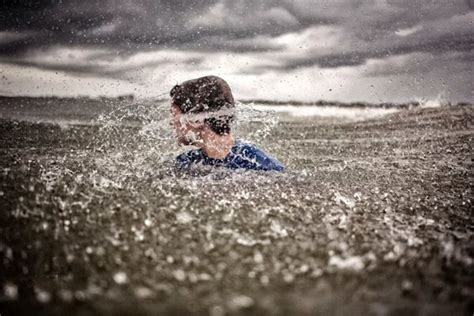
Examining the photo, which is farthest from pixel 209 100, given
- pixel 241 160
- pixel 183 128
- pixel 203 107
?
pixel 241 160

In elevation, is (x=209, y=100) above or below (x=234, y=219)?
above

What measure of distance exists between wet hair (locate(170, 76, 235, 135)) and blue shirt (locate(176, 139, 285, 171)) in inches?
11.6

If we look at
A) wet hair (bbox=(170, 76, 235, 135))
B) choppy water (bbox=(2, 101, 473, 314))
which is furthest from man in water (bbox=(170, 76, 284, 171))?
choppy water (bbox=(2, 101, 473, 314))

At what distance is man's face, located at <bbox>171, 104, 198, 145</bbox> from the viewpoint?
509 centimetres

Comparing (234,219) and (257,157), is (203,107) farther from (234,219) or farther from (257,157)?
(234,219)

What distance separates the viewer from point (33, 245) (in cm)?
261

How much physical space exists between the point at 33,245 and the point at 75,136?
7685 millimetres

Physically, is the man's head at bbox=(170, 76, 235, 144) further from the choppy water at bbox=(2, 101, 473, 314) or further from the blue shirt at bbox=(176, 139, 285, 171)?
the choppy water at bbox=(2, 101, 473, 314)

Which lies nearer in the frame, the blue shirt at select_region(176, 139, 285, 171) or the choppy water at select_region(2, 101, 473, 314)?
the choppy water at select_region(2, 101, 473, 314)

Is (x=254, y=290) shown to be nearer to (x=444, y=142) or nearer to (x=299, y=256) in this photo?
(x=299, y=256)

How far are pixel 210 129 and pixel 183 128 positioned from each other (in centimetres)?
42

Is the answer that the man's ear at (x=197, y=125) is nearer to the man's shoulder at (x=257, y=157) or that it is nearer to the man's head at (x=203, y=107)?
the man's head at (x=203, y=107)

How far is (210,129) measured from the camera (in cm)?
501

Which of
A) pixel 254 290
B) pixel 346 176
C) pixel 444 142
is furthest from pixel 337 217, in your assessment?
pixel 444 142
